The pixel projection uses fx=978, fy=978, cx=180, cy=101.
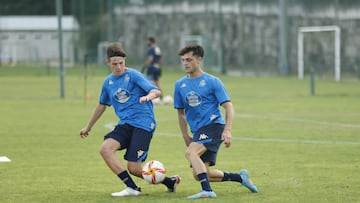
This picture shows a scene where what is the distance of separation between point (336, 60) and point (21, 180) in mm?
33506

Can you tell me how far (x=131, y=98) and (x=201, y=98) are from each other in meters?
1.00

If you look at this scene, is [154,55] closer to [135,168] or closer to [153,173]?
[135,168]

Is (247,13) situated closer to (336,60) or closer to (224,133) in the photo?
(336,60)

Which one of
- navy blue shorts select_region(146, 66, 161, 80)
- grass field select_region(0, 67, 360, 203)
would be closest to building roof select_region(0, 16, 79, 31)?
grass field select_region(0, 67, 360, 203)

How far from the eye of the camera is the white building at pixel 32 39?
240 ft

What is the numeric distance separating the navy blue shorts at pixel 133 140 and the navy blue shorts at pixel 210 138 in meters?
0.69

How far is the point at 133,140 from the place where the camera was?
11.8 meters

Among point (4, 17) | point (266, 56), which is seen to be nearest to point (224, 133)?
point (266, 56)

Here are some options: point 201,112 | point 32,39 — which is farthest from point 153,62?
point 32,39

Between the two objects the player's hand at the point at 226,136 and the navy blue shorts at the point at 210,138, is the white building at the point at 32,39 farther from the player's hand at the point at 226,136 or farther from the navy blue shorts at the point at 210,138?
the player's hand at the point at 226,136

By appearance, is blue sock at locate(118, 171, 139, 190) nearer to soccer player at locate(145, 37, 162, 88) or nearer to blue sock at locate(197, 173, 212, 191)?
blue sock at locate(197, 173, 212, 191)

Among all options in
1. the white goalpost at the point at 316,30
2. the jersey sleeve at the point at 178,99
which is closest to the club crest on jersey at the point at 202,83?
the jersey sleeve at the point at 178,99

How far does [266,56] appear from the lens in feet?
174

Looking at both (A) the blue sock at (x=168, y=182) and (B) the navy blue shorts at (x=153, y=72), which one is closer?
(A) the blue sock at (x=168, y=182)
